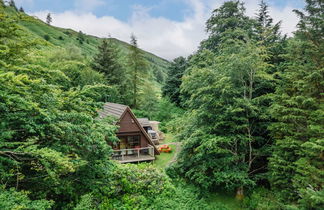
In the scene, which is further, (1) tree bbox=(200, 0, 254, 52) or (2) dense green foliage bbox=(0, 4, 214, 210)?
(1) tree bbox=(200, 0, 254, 52)

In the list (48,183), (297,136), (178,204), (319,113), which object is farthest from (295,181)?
(48,183)

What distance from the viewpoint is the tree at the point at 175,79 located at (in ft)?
104

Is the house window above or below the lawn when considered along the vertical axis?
above

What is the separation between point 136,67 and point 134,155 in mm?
16338

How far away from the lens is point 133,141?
15797 mm

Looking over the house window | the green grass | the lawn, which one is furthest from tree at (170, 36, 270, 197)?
Result: the house window

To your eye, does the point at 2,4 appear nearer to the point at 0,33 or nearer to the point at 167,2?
the point at 0,33

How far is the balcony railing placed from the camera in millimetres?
14461

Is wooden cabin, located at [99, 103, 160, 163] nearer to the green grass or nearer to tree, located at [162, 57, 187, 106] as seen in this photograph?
the green grass

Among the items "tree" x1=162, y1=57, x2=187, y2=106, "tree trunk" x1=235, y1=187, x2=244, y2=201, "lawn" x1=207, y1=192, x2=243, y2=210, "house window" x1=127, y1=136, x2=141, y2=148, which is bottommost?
"lawn" x1=207, y1=192, x2=243, y2=210

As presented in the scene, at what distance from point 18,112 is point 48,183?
2.14 metres

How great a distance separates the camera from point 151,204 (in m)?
7.88

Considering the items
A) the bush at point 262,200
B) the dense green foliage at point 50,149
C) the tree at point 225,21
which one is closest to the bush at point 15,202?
the dense green foliage at point 50,149

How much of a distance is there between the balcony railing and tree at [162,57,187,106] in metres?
17.2
